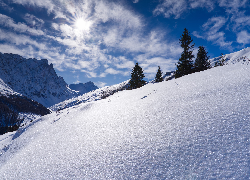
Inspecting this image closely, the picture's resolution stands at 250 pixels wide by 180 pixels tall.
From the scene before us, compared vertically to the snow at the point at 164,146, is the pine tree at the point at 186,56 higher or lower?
higher

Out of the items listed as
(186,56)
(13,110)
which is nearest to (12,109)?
(13,110)

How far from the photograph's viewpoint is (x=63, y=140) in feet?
12.9

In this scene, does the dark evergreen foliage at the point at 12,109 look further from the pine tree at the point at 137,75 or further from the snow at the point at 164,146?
the snow at the point at 164,146

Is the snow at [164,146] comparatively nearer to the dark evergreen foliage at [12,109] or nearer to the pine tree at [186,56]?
the pine tree at [186,56]

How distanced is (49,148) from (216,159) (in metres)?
4.31

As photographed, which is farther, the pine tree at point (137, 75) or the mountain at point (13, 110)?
the mountain at point (13, 110)

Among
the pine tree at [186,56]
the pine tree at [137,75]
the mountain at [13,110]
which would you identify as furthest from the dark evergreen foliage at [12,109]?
the pine tree at [186,56]

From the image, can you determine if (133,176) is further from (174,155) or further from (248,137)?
(248,137)

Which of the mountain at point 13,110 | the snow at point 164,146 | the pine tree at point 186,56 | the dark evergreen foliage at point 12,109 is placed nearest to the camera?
the snow at point 164,146

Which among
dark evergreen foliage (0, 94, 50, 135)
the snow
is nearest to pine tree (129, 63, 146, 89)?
the snow

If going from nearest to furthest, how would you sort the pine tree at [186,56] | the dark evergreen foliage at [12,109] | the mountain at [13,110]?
1. the pine tree at [186,56]
2. the dark evergreen foliage at [12,109]
3. the mountain at [13,110]

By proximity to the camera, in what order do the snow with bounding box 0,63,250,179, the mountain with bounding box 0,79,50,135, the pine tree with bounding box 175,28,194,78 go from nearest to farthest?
the snow with bounding box 0,63,250,179
the pine tree with bounding box 175,28,194,78
the mountain with bounding box 0,79,50,135

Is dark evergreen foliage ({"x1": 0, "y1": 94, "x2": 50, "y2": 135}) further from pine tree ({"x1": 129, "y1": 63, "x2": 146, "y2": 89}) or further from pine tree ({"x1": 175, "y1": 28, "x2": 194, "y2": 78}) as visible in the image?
pine tree ({"x1": 175, "y1": 28, "x2": 194, "y2": 78})

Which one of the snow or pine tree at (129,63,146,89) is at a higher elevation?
pine tree at (129,63,146,89)
